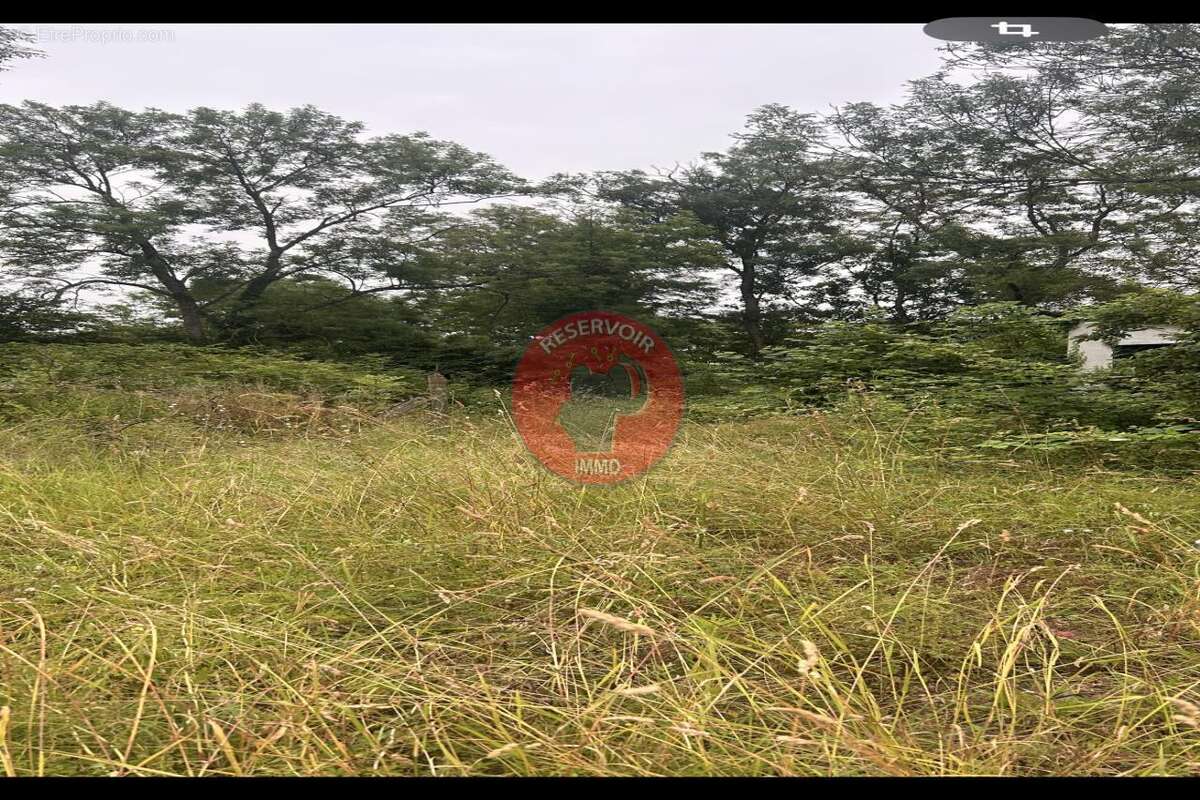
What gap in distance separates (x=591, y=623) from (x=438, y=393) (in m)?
5.54

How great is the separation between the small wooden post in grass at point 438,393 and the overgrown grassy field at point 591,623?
9.11 ft

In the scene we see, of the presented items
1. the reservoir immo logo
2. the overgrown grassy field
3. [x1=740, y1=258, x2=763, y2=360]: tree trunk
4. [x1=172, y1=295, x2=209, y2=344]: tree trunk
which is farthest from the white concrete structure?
[x1=172, y1=295, x2=209, y2=344]: tree trunk

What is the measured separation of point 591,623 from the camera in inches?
66.6

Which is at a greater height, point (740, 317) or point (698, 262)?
point (698, 262)

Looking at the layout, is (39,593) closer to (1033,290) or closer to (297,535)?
(297,535)

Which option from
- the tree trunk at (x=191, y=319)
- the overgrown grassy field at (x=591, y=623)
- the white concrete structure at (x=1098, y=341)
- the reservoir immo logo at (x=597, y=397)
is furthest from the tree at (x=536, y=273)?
the overgrown grassy field at (x=591, y=623)

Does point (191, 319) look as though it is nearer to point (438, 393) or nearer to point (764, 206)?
point (438, 393)

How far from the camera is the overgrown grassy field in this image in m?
1.18

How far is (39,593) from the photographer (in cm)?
180

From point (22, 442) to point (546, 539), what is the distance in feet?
12.3

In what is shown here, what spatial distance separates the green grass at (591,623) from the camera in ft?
3.89

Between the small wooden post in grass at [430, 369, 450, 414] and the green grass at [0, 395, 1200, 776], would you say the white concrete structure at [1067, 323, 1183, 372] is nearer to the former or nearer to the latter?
the green grass at [0, 395, 1200, 776]

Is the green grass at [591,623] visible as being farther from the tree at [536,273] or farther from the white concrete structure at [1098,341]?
the tree at [536,273]
